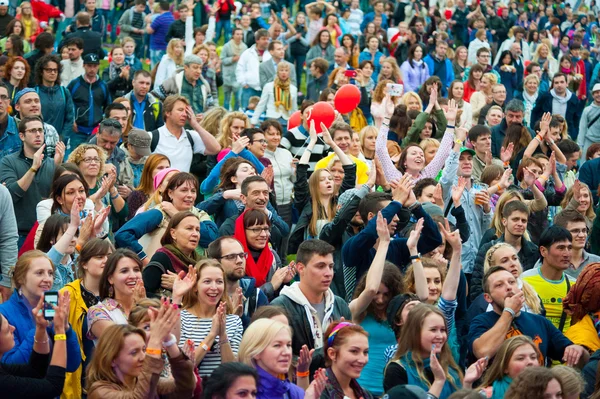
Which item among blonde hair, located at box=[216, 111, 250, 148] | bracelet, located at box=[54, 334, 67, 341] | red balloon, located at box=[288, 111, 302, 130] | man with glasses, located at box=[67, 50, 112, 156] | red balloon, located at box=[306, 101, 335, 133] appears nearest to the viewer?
bracelet, located at box=[54, 334, 67, 341]

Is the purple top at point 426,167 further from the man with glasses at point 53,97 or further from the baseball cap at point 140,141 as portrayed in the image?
the man with glasses at point 53,97

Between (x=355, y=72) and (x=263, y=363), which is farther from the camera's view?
(x=355, y=72)

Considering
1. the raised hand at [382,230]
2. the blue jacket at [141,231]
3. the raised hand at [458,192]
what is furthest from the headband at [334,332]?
the raised hand at [458,192]

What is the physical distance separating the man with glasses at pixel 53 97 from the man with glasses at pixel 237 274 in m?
5.80

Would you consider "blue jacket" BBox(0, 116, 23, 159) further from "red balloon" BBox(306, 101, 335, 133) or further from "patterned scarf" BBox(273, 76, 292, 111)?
"patterned scarf" BBox(273, 76, 292, 111)

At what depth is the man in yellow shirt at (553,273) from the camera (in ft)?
27.6

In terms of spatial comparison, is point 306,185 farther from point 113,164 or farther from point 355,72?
point 355,72

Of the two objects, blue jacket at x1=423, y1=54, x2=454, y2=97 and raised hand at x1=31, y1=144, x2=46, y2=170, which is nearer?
raised hand at x1=31, y1=144, x2=46, y2=170

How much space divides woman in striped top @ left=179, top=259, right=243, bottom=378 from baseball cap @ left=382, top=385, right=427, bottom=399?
3.55ft

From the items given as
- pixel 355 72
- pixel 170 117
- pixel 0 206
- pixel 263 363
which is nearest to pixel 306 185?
pixel 170 117

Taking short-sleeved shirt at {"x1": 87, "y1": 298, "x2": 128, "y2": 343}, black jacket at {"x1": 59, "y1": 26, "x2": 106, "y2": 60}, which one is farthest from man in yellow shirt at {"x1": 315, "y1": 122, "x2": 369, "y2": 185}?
black jacket at {"x1": 59, "y1": 26, "x2": 106, "y2": 60}

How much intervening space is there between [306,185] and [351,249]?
2.07 m

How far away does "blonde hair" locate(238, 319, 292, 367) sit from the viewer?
6.16m

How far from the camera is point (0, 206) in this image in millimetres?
8719
